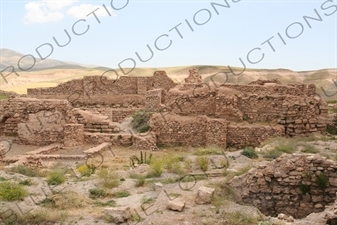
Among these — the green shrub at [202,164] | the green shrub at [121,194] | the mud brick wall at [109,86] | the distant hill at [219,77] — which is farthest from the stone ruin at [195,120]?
the distant hill at [219,77]

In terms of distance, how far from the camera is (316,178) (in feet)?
29.6

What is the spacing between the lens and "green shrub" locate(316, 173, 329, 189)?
8.96 metres

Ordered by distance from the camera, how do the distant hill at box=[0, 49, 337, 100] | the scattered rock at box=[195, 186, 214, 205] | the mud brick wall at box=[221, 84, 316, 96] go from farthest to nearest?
the distant hill at box=[0, 49, 337, 100] → the mud brick wall at box=[221, 84, 316, 96] → the scattered rock at box=[195, 186, 214, 205]

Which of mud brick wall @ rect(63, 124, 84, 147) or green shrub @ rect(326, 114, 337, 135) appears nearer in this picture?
mud brick wall @ rect(63, 124, 84, 147)

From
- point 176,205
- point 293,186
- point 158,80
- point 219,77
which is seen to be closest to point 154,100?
point 158,80

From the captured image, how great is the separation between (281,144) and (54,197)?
8.70 meters

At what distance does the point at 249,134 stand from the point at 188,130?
2480 mm

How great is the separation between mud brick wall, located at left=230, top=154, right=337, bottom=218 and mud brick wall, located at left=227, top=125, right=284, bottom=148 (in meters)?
7.62

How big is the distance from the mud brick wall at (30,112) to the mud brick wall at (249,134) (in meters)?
6.46

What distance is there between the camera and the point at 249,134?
16984 millimetres

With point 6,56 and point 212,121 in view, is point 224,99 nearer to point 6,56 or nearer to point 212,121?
point 212,121

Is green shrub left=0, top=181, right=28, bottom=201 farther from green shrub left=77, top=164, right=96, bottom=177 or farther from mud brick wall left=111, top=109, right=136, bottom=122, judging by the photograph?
mud brick wall left=111, top=109, right=136, bottom=122

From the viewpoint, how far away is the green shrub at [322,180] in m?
8.96

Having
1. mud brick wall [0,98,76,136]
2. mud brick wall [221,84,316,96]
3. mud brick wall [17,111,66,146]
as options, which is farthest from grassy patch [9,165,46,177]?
mud brick wall [221,84,316,96]
